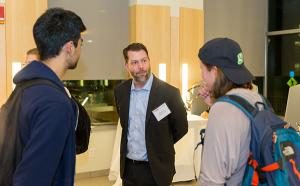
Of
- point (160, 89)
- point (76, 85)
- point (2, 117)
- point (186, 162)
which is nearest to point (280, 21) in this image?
point (186, 162)

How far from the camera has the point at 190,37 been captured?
5.11 metres

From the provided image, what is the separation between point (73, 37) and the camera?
4.77 feet

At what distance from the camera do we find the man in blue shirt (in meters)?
2.51

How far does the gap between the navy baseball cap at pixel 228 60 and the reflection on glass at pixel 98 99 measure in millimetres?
3682

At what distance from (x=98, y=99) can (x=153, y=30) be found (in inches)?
50.6

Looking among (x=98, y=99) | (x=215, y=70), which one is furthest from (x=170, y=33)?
(x=215, y=70)

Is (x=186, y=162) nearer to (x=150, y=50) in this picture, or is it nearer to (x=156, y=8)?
(x=150, y=50)

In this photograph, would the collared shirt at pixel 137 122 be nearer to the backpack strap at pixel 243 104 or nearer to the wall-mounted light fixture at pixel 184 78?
the backpack strap at pixel 243 104

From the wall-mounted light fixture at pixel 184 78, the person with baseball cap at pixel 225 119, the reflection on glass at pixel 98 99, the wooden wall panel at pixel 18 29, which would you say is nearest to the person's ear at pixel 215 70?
the person with baseball cap at pixel 225 119

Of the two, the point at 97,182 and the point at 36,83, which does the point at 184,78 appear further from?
the point at 36,83

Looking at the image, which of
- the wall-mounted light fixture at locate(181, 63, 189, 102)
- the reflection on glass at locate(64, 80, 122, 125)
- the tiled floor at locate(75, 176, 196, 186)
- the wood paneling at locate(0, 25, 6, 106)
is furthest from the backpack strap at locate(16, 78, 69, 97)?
the wall-mounted light fixture at locate(181, 63, 189, 102)

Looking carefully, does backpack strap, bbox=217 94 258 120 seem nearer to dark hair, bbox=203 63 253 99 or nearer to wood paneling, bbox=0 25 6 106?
dark hair, bbox=203 63 253 99

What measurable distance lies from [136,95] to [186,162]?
2113 millimetres

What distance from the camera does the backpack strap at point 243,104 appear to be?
1343 millimetres
